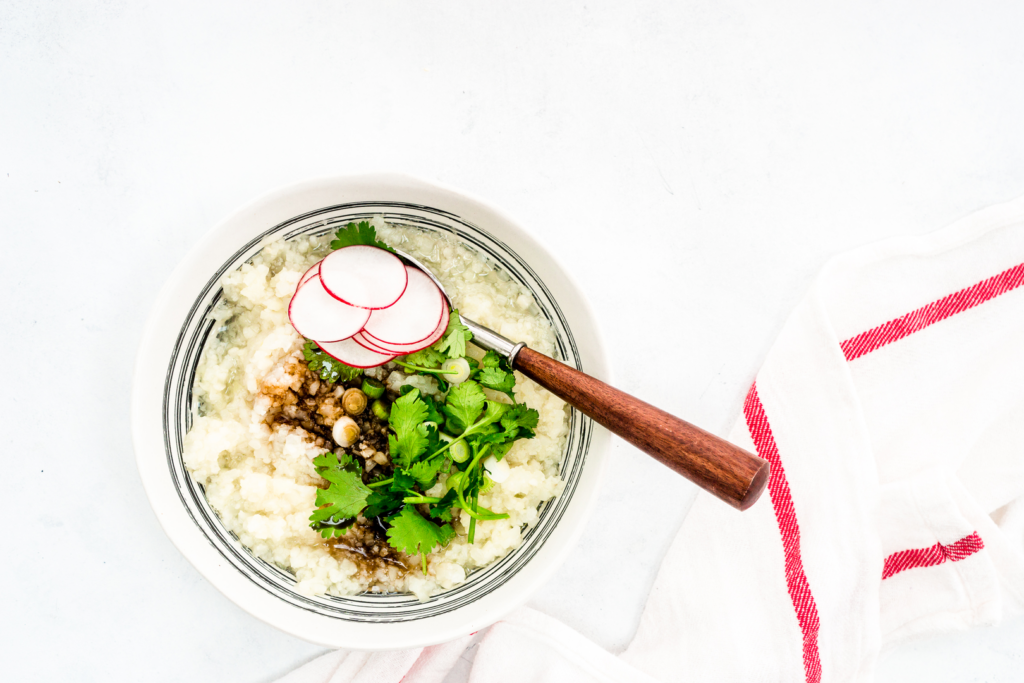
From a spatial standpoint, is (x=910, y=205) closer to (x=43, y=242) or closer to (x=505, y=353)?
(x=505, y=353)

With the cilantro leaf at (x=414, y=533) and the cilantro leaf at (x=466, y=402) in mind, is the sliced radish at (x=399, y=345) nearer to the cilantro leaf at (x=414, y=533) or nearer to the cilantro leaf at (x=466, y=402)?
the cilantro leaf at (x=466, y=402)

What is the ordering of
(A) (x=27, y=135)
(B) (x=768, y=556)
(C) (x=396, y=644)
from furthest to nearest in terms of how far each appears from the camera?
(B) (x=768, y=556) < (A) (x=27, y=135) < (C) (x=396, y=644)

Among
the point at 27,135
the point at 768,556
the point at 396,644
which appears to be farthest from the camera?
the point at 768,556

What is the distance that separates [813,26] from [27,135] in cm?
217

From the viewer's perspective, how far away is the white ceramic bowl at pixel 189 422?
1521mm

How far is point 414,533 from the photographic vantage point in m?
1.55

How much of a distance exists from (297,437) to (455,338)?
1.40ft

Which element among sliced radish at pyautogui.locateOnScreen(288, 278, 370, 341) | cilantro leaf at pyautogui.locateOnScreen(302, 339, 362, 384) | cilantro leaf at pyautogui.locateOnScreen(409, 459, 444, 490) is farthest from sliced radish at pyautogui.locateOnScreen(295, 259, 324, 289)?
cilantro leaf at pyautogui.locateOnScreen(409, 459, 444, 490)

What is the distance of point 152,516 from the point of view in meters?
1.85

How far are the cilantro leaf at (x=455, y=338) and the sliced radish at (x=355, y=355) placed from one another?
0.14 meters

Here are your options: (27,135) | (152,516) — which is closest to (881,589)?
(152,516)

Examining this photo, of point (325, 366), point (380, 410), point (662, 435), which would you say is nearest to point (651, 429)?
point (662, 435)

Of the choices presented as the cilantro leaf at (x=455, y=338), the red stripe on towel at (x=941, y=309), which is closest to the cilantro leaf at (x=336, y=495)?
the cilantro leaf at (x=455, y=338)

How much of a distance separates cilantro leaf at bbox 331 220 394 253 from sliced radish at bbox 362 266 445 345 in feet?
0.47
